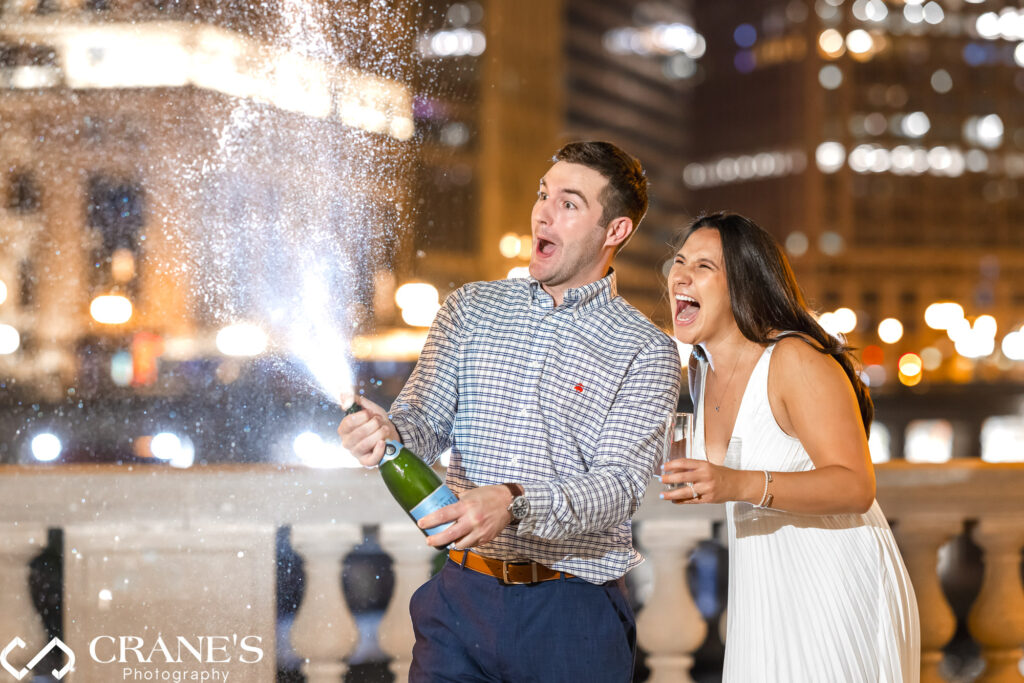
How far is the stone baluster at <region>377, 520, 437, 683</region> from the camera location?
367 cm

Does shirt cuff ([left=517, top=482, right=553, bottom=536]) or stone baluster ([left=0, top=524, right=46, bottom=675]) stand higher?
shirt cuff ([left=517, top=482, right=553, bottom=536])

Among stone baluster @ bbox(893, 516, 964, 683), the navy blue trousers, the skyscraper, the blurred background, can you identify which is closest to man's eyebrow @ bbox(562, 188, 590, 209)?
the blurred background

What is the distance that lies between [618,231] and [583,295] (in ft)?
0.63

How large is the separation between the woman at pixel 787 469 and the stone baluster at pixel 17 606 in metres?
2.48

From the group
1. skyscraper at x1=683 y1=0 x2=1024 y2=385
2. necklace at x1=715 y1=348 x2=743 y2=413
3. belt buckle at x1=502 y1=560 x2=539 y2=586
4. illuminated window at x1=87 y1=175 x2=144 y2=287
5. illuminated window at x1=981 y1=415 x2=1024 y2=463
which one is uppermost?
skyscraper at x1=683 y1=0 x2=1024 y2=385

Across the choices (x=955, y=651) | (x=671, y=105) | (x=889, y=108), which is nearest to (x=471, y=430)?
(x=955, y=651)

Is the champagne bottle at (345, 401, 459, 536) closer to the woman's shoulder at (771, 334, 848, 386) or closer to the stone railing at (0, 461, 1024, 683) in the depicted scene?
the woman's shoulder at (771, 334, 848, 386)

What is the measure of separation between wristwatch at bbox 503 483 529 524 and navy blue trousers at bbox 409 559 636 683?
0.40m

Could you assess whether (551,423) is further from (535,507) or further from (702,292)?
(702,292)

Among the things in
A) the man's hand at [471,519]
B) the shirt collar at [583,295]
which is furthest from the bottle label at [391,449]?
the shirt collar at [583,295]

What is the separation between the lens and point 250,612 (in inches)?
145

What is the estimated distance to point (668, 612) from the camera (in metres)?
3.86

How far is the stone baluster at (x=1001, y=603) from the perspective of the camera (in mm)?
4078

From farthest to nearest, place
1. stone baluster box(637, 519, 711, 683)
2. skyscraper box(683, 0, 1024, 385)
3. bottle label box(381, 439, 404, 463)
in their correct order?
skyscraper box(683, 0, 1024, 385)
stone baluster box(637, 519, 711, 683)
bottle label box(381, 439, 404, 463)
